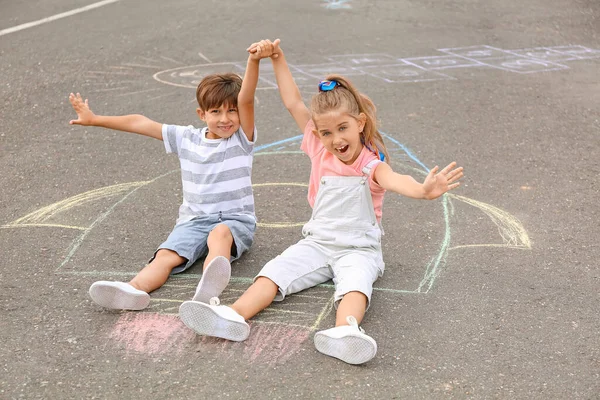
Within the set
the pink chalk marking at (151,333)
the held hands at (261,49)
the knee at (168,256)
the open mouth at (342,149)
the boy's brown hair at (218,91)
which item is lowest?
the pink chalk marking at (151,333)

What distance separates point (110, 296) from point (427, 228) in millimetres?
1764

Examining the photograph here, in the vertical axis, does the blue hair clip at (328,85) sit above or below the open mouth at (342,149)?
above

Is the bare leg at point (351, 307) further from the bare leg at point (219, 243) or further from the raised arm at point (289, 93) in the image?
the raised arm at point (289, 93)

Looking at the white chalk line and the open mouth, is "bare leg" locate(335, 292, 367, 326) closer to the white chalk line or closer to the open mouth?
the open mouth

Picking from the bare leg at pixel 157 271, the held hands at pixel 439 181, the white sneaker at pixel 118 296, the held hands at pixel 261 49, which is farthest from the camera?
the held hands at pixel 261 49

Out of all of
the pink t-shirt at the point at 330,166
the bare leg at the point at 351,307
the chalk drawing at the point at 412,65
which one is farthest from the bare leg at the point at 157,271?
the chalk drawing at the point at 412,65

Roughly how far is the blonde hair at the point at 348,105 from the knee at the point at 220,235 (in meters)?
0.71

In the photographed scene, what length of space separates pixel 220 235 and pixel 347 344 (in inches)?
40.4

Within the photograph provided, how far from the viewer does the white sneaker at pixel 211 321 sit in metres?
3.29

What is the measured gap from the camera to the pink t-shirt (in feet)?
12.4

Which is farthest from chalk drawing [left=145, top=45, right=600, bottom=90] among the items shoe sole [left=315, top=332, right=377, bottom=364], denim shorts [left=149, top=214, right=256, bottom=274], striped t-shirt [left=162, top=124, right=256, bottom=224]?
shoe sole [left=315, top=332, right=377, bottom=364]

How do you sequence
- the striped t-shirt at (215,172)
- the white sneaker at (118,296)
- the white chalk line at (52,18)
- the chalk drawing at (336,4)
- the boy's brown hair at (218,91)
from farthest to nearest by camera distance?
the chalk drawing at (336,4) < the white chalk line at (52,18) < the striped t-shirt at (215,172) < the boy's brown hair at (218,91) < the white sneaker at (118,296)

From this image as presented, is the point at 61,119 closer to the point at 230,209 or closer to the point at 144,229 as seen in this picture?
the point at 144,229

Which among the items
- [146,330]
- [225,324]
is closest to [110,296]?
[146,330]
